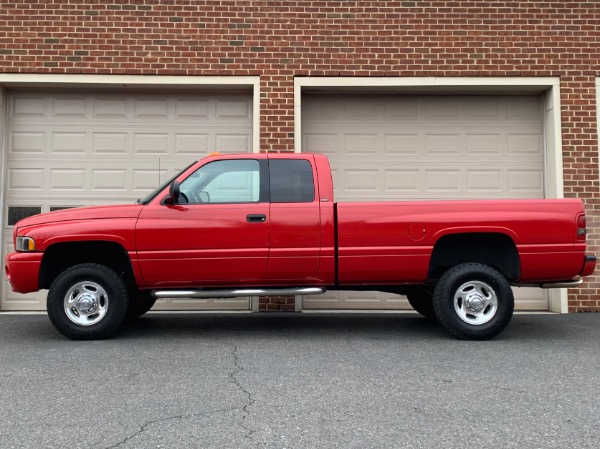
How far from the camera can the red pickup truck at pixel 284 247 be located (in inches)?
218

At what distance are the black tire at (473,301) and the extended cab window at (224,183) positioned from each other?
225 centimetres

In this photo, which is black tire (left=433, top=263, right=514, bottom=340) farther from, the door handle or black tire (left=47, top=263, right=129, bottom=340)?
black tire (left=47, top=263, right=129, bottom=340)

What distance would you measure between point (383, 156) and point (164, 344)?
4730 millimetres

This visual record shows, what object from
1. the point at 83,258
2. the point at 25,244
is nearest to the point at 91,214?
the point at 83,258

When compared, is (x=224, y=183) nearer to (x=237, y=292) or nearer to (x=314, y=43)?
(x=237, y=292)

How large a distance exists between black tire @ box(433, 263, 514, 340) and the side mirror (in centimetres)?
293

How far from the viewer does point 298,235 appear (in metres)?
5.59

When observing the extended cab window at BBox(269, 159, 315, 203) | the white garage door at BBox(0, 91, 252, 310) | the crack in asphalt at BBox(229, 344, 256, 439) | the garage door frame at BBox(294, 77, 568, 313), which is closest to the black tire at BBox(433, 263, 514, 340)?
the extended cab window at BBox(269, 159, 315, 203)

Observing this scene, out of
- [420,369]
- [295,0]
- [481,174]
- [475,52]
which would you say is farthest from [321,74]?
[420,369]

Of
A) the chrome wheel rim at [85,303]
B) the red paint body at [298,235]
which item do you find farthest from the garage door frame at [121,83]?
the chrome wheel rim at [85,303]

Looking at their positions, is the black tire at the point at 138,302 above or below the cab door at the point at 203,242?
below

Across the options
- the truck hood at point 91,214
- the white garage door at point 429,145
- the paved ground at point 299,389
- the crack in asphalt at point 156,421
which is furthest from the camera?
the white garage door at point 429,145

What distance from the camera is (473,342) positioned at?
5574 millimetres

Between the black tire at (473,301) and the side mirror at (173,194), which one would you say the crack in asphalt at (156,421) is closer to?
the side mirror at (173,194)
